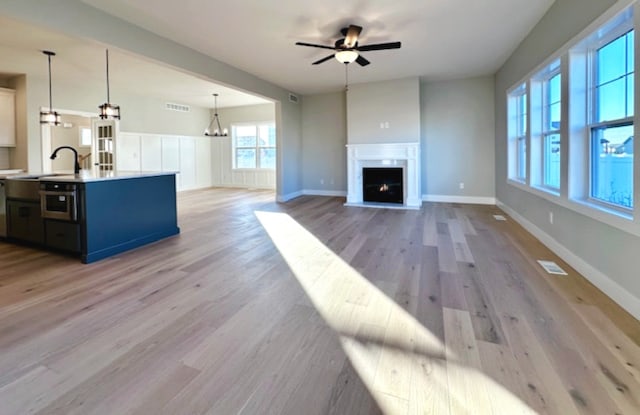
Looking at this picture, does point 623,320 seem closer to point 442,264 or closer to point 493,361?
point 493,361

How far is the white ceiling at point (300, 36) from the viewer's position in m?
3.81

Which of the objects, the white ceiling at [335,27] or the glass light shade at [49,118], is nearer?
the white ceiling at [335,27]

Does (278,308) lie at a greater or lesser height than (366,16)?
lesser

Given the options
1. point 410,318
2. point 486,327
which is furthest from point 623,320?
point 410,318

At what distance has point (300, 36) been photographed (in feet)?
15.4

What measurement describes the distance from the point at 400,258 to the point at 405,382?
2060 millimetres

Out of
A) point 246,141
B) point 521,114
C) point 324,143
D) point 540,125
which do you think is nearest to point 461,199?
point 521,114

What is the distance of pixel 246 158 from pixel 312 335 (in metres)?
9.65

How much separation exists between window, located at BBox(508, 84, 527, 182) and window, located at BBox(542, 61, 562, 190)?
1.10 meters

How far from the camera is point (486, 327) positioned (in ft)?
6.93

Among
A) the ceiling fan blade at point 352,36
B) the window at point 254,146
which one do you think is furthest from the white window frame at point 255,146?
the ceiling fan blade at point 352,36

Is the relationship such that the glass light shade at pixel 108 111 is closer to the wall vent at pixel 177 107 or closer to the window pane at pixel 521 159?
the wall vent at pixel 177 107

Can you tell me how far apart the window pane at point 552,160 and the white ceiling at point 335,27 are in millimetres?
1546

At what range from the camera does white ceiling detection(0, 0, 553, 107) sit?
3.81m
